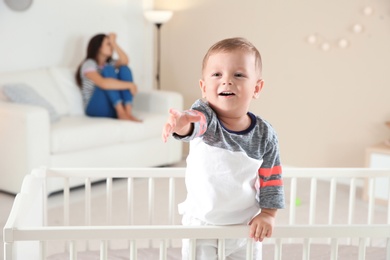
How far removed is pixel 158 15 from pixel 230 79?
367 centimetres

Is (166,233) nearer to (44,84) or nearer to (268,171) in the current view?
(268,171)

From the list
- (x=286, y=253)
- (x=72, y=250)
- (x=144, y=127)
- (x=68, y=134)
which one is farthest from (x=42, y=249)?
(x=144, y=127)

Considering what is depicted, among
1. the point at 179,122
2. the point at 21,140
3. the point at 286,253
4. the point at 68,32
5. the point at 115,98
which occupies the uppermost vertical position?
the point at 68,32

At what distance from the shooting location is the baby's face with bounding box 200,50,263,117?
1.68 meters

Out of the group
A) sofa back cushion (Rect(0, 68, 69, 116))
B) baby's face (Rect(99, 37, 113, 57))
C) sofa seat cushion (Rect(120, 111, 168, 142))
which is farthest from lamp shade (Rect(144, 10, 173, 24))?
sofa back cushion (Rect(0, 68, 69, 116))

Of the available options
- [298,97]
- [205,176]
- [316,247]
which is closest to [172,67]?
[298,97]

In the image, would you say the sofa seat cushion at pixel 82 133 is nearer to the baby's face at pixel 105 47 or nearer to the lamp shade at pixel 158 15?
the baby's face at pixel 105 47

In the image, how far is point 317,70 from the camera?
470 centimetres

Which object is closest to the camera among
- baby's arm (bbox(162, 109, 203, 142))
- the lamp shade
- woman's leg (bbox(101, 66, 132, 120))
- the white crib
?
baby's arm (bbox(162, 109, 203, 142))

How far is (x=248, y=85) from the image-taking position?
5.59 ft

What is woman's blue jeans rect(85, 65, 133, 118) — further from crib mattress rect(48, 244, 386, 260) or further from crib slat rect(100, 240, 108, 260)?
crib slat rect(100, 240, 108, 260)

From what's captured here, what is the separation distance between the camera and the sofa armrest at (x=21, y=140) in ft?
13.0

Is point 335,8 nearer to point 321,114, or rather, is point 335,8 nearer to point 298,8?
point 298,8

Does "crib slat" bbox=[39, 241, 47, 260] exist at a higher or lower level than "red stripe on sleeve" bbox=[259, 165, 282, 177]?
lower
